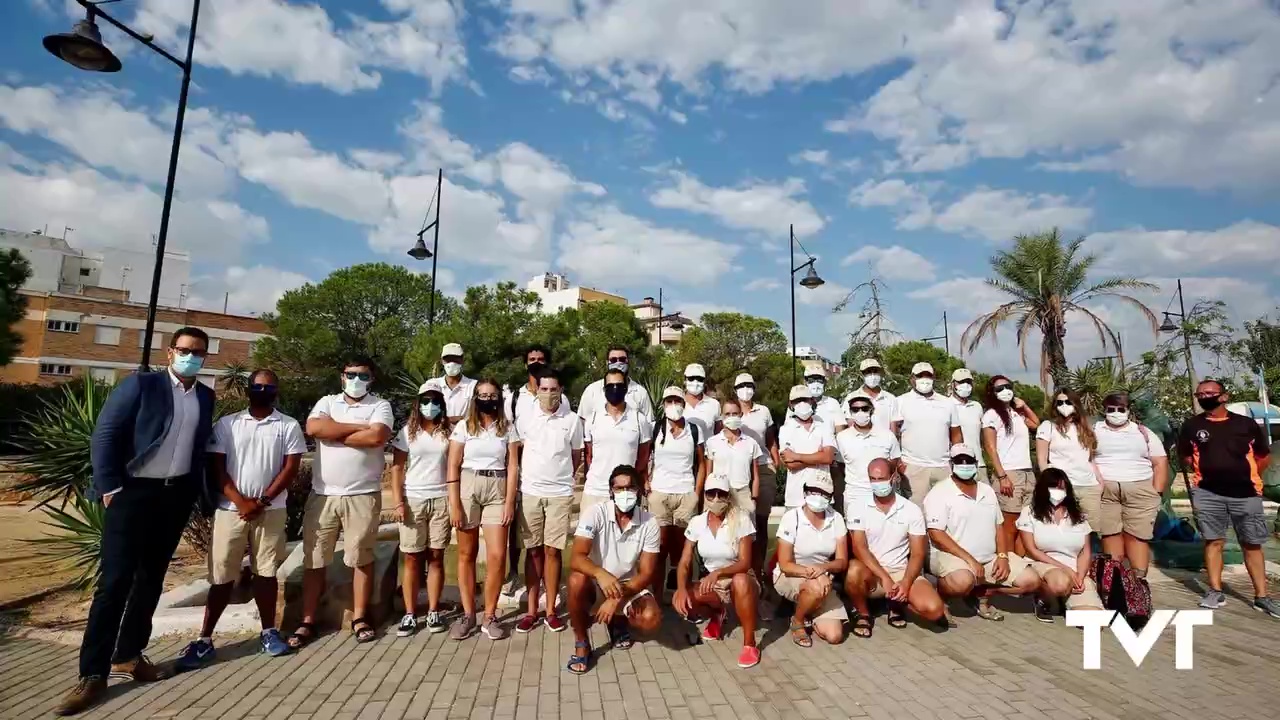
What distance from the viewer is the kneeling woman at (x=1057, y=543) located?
16.8 ft

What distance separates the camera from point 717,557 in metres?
4.77

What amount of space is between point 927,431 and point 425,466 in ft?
14.8

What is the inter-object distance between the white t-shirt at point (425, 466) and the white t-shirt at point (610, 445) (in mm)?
1142

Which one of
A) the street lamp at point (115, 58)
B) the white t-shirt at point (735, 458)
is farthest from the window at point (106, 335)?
the white t-shirt at point (735, 458)

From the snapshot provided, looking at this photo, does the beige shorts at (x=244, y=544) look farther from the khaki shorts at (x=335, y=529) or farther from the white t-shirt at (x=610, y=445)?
the white t-shirt at (x=610, y=445)

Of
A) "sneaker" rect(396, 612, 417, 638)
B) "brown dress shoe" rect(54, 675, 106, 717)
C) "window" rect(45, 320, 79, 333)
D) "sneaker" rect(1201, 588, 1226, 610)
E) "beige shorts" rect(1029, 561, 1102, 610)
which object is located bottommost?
"brown dress shoe" rect(54, 675, 106, 717)

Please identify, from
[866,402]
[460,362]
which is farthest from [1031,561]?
[460,362]

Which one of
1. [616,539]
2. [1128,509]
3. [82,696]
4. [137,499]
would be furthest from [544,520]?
[1128,509]

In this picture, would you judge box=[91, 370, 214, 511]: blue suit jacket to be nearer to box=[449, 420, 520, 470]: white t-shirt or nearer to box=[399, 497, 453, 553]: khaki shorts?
box=[399, 497, 453, 553]: khaki shorts

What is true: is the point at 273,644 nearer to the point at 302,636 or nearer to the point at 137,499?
the point at 302,636

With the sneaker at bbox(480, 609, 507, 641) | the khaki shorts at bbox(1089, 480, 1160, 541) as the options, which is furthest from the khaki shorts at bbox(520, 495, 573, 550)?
A: the khaki shorts at bbox(1089, 480, 1160, 541)

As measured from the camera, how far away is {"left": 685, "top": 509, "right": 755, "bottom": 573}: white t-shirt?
4.75 metres

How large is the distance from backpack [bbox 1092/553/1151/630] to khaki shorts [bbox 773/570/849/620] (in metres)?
2.07

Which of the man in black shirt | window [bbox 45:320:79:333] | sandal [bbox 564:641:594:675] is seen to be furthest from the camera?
window [bbox 45:320:79:333]
